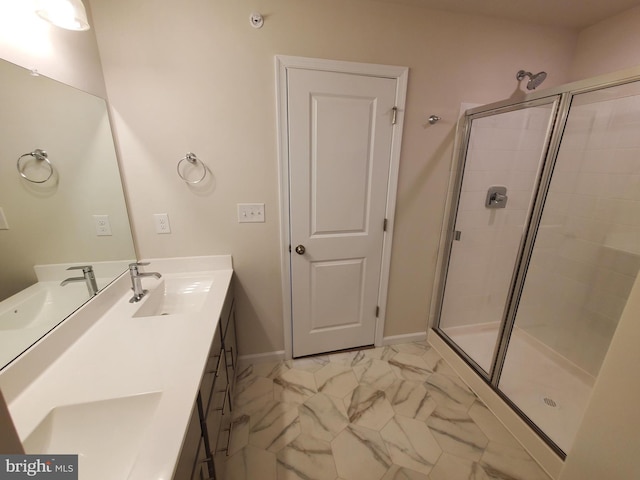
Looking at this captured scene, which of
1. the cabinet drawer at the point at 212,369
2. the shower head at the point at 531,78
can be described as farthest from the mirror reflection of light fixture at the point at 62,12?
the shower head at the point at 531,78

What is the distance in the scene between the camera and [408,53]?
1616 millimetres

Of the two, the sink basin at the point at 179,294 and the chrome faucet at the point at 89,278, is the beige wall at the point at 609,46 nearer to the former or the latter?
the sink basin at the point at 179,294

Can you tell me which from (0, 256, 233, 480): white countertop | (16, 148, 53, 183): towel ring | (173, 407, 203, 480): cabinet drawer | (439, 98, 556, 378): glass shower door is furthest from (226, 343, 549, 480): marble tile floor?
(16, 148, 53, 183): towel ring

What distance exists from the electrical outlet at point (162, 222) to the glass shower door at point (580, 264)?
2.24m

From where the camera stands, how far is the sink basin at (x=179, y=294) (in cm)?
145

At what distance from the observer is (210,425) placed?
1.01 m

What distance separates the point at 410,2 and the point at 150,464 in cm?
229

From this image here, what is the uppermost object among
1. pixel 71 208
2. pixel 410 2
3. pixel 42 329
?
pixel 410 2

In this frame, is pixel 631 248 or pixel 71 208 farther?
pixel 631 248

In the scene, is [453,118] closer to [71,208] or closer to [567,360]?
[567,360]

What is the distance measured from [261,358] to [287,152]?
1524mm

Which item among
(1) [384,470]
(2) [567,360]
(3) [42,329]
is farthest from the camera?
(2) [567,360]

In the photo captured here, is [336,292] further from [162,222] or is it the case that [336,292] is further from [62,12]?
[62,12]

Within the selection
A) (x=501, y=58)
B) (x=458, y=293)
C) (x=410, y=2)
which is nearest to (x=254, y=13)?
→ (x=410, y=2)
